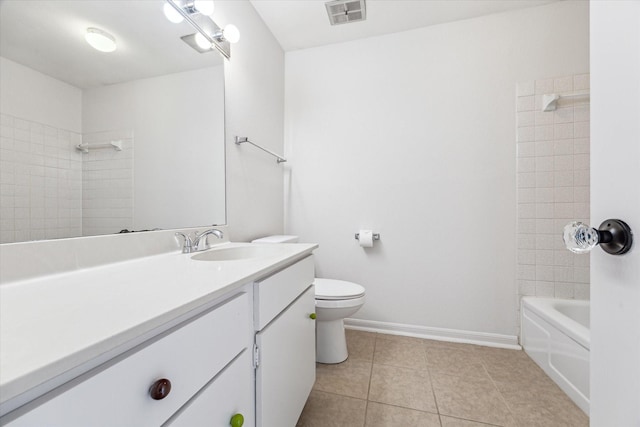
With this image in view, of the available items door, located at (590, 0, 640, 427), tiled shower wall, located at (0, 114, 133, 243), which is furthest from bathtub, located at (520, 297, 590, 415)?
tiled shower wall, located at (0, 114, 133, 243)

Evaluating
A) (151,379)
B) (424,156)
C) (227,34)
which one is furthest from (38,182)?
(424,156)

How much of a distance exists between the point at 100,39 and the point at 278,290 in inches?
41.3

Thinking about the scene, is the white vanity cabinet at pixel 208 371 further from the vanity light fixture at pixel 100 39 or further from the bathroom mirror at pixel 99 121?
the vanity light fixture at pixel 100 39

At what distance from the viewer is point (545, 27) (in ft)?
5.70

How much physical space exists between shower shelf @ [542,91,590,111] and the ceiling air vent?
1.34 metres

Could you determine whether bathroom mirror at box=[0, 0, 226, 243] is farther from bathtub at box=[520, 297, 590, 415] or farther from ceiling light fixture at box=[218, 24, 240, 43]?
bathtub at box=[520, 297, 590, 415]

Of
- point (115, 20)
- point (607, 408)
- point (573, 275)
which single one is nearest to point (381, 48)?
point (115, 20)

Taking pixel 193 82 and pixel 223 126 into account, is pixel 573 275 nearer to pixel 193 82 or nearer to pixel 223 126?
pixel 223 126

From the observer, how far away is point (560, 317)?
1444mm

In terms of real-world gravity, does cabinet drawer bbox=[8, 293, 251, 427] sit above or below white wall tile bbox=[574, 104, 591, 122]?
below

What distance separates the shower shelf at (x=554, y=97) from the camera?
1.65 meters

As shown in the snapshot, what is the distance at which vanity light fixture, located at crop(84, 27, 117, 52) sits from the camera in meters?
0.86

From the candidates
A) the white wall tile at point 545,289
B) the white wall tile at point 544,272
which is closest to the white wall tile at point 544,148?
the white wall tile at point 544,272

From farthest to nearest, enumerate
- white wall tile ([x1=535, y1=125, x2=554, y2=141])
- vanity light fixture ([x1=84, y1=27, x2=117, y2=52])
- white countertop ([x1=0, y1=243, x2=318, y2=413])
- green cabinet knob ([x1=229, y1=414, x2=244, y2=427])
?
white wall tile ([x1=535, y1=125, x2=554, y2=141]) < vanity light fixture ([x1=84, y1=27, x2=117, y2=52]) < green cabinet knob ([x1=229, y1=414, x2=244, y2=427]) < white countertop ([x1=0, y1=243, x2=318, y2=413])
